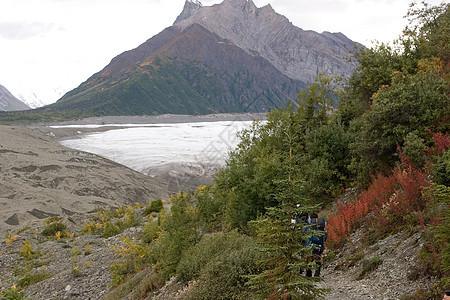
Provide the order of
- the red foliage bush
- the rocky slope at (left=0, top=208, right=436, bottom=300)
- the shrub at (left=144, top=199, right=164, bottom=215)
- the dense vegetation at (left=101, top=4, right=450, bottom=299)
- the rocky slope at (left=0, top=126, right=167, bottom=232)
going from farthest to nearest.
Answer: the rocky slope at (left=0, top=126, right=167, bottom=232) < the shrub at (left=144, top=199, right=164, bottom=215) < the red foliage bush < the rocky slope at (left=0, top=208, right=436, bottom=300) < the dense vegetation at (left=101, top=4, right=450, bottom=299)

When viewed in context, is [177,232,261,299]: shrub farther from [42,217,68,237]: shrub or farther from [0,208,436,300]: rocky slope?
[42,217,68,237]: shrub

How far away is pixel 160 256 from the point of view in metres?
12.5

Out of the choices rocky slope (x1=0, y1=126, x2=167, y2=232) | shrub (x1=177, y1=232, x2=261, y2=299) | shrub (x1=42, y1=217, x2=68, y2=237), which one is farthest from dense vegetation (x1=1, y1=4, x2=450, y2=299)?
rocky slope (x1=0, y1=126, x2=167, y2=232)

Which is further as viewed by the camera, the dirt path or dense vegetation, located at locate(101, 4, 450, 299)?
the dirt path

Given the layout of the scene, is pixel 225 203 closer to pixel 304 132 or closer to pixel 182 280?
pixel 182 280

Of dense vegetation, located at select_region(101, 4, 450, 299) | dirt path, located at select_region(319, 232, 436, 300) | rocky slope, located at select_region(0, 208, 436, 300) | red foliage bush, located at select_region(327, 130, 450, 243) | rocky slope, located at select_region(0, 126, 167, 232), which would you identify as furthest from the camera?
rocky slope, located at select_region(0, 126, 167, 232)

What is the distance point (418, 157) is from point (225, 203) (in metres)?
7.65

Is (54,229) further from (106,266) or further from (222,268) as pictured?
(222,268)

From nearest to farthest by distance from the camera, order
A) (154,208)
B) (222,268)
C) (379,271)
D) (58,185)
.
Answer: (379,271), (222,268), (154,208), (58,185)

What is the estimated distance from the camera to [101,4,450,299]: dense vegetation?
5.58 metres

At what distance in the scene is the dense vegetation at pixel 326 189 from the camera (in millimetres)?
5583

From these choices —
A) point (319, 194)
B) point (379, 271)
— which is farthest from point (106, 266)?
point (379, 271)

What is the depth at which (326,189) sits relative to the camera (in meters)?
16.4

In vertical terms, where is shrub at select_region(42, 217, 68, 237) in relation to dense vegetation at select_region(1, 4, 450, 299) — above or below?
below
